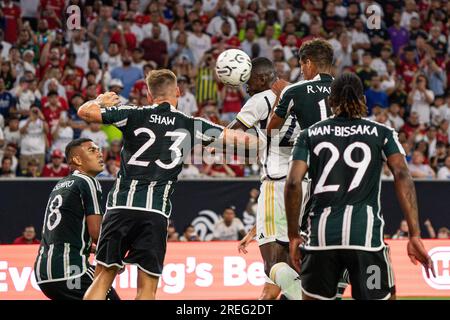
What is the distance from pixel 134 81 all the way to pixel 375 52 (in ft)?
19.3

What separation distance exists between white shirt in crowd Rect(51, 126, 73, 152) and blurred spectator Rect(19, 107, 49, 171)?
214 mm

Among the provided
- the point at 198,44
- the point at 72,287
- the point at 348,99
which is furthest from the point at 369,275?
the point at 198,44

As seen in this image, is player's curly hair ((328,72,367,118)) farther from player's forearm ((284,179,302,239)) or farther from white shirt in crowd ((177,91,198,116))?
white shirt in crowd ((177,91,198,116))

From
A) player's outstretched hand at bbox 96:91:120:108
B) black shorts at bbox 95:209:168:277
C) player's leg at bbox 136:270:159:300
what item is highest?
Result: player's outstretched hand at bbox 96:91:120:108

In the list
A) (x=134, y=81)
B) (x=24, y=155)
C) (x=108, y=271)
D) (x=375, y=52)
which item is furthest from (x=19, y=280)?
(x=375, y=52)

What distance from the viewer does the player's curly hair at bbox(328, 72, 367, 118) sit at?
691cm

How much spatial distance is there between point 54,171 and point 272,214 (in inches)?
324

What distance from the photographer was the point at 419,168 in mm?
18141

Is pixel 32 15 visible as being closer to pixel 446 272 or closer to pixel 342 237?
pixel 446 272

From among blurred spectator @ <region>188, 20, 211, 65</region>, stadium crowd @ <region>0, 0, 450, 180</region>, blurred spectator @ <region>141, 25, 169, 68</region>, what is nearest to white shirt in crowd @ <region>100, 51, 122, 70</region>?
stadium crowd @ <region>0, 0, 450, 180</region>

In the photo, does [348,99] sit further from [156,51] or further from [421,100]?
[421,100]

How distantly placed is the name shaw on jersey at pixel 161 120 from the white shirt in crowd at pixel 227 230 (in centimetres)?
764
